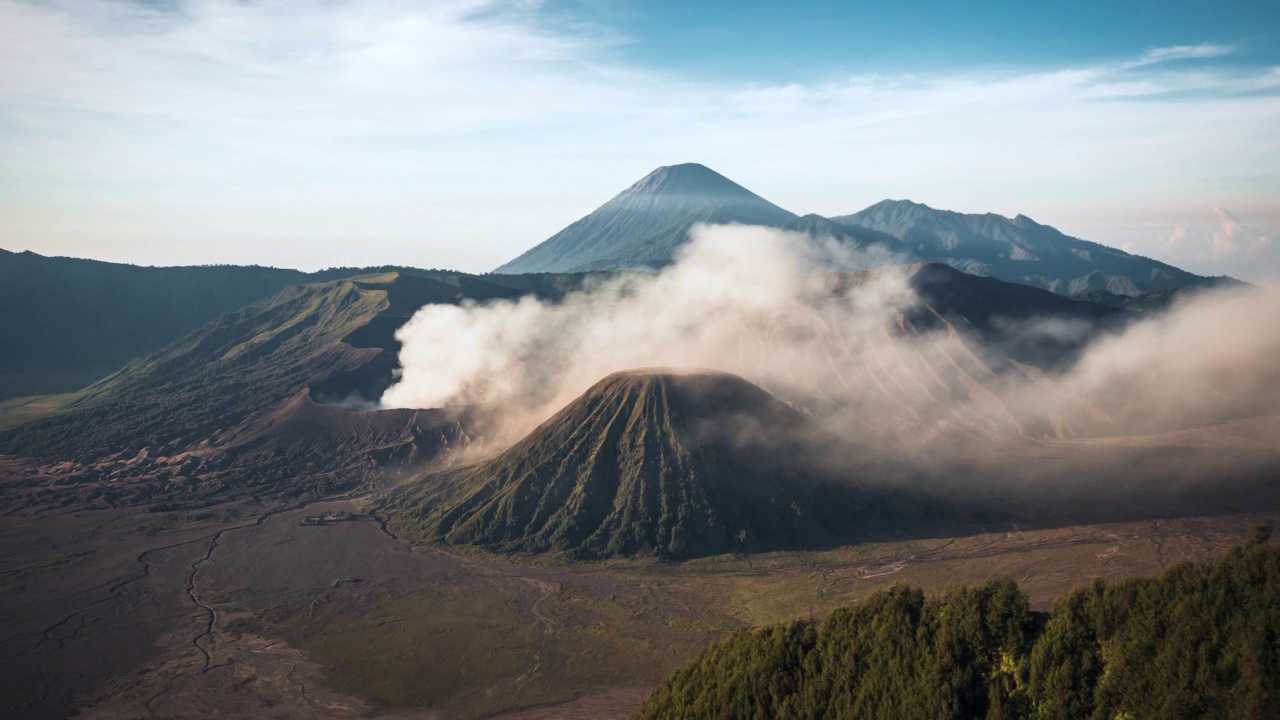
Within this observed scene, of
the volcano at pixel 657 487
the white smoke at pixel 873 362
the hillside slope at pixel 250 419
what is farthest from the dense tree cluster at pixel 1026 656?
the hillside slope at pixel 250 419

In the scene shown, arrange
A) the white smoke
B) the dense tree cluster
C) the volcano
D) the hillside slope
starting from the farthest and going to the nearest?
the white smoke → the hillside slope → the volcano → the dense tree cluster

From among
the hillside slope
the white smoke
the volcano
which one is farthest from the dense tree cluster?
the hillside slope

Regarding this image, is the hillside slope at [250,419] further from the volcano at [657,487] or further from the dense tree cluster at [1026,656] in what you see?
the dense tree cluster at [1026,656]

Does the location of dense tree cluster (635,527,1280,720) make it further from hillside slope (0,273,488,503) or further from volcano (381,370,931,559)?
hillside slope (0,273,488,503)

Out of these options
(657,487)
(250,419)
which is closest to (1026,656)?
(657,487)

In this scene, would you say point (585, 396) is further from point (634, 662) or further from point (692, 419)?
point (634, 662)

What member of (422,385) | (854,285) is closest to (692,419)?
(422,385)
